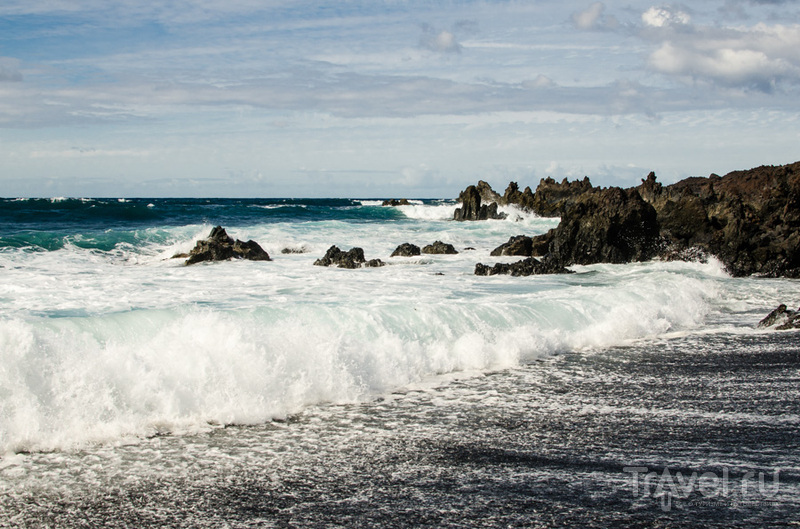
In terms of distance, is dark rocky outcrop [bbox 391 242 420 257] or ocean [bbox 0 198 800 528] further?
dark rocky outcrop [bbox 391 242 420 257]

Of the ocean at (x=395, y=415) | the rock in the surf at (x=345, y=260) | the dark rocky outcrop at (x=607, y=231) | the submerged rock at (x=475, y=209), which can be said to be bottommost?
the ocean at (x=395, y=415)

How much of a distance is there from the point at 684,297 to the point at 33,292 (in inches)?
497

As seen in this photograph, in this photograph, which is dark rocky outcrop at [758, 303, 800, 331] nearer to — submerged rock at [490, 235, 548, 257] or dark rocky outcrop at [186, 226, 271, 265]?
submerged rock at [490, 235, 548, 257]

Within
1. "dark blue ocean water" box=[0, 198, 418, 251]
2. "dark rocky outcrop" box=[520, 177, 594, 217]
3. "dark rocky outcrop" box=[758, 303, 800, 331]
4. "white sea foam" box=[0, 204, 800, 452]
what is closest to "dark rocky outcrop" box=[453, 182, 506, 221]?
"dark rocky outcrop" box=[520, 177, 594, 217]

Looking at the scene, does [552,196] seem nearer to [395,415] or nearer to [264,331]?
[264,331]

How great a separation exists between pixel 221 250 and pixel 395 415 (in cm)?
1406

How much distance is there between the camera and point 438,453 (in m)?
5.01

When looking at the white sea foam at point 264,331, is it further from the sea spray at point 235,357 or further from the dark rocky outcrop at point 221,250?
the dark rocky outcrop at point 221,250

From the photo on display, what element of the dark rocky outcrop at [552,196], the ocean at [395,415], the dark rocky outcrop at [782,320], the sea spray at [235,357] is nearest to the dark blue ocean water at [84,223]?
the ocean at [395,415]

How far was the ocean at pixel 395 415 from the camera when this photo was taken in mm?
4086

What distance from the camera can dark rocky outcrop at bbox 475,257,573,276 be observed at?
16812mm

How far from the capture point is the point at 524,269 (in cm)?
1688

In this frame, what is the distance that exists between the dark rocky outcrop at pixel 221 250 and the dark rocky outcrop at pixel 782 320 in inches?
547

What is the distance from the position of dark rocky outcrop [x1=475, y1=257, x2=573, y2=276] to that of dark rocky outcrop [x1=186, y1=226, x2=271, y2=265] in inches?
280
